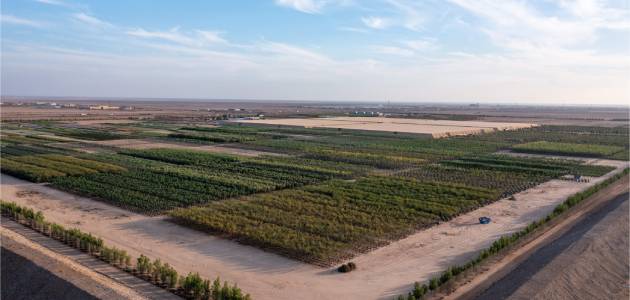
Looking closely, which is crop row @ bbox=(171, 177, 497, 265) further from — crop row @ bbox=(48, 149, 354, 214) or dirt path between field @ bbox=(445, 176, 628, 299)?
dirt path between field @ bbox=(445, 176, 628, 299)

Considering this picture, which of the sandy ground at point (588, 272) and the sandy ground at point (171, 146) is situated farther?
the sandy ground at point (171, 146)

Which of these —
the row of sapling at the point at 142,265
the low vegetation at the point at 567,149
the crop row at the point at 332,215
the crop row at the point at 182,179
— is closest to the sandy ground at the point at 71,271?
the row of sapling at the point at 142,265

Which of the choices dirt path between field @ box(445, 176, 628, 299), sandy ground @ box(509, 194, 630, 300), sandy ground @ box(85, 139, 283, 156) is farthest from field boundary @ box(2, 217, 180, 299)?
sandy ground @ box(85, 139, 283, 156)

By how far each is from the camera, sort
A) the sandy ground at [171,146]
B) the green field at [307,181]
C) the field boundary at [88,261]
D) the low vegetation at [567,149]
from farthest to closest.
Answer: the low vegetation at [567,149], the sandy ground at [171,146], the green field at [307,181], the field boundary at [88,261]

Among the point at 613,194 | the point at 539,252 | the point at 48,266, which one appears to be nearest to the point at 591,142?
the point at 613,194

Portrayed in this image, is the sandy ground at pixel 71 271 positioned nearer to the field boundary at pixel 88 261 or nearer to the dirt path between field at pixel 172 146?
the field boundary at pixel 88 261

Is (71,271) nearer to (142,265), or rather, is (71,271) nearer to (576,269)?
(142,265)

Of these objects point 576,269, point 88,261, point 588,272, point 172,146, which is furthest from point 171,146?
point 588,272
